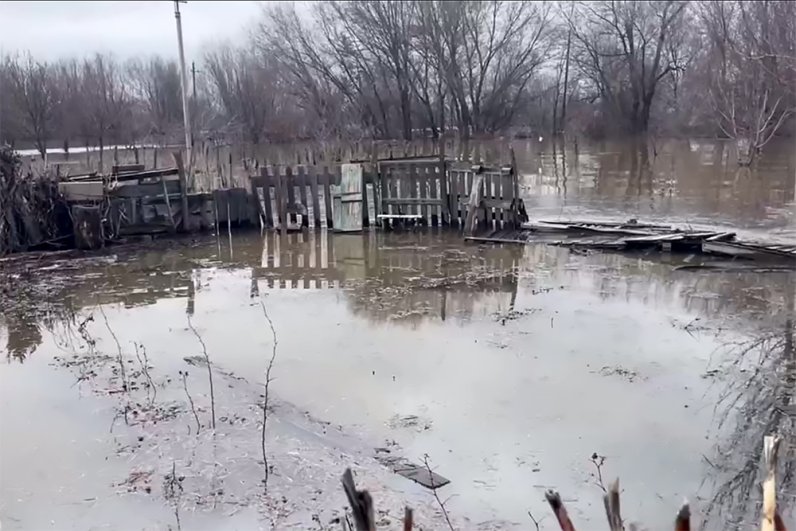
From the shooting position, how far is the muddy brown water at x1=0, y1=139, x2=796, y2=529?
5.21 meters

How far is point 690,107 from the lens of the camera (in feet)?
152

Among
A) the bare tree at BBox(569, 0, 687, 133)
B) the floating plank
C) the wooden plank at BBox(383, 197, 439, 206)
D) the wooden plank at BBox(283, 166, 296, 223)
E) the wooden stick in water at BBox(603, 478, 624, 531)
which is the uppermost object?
the bare tree at BBox(569, 0, 687, 133)

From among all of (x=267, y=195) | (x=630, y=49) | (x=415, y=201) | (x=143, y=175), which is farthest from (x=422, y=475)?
(x=630, y=49)

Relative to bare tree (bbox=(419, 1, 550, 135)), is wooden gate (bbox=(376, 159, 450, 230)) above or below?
below

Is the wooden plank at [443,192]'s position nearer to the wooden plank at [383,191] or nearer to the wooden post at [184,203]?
the wooden plank at [383,191]

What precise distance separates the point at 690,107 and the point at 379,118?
1985 cm

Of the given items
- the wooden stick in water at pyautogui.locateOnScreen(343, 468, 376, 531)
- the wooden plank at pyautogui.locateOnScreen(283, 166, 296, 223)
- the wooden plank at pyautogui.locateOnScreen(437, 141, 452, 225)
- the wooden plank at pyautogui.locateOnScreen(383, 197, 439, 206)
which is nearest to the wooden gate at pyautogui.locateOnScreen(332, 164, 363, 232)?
the wooden plank at pyautogui.locateOnScreen(383, 197, 439, 206)

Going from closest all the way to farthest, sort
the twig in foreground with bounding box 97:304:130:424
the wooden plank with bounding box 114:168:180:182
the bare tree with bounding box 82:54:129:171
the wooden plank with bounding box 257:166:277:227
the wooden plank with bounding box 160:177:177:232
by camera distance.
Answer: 1. the twig in foreground with bounding box 97:304:130:424
2. the wooden plank with bounding box 114:168:180:182
3. the wooden plank with bounding box 160:177:177:232
4. the wooden plank with bounding box 257:166:277:227
5. the bare tree with bounding box 82:54:129:171

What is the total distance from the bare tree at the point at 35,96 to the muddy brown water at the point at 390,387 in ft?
37.1

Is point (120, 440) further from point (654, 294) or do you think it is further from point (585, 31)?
point (585, 31)

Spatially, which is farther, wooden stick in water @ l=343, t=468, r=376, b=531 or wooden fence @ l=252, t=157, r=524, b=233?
wooden fence @ l=252, t=157, r=524, b=233

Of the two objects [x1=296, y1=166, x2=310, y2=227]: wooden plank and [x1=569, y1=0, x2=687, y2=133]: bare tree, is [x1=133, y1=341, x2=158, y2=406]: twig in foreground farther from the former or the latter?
[x1=569, y1=0, x2=687, y2=133]: bare tree

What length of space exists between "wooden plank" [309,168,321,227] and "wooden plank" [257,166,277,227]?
92cm

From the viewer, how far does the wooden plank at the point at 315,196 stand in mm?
16109
